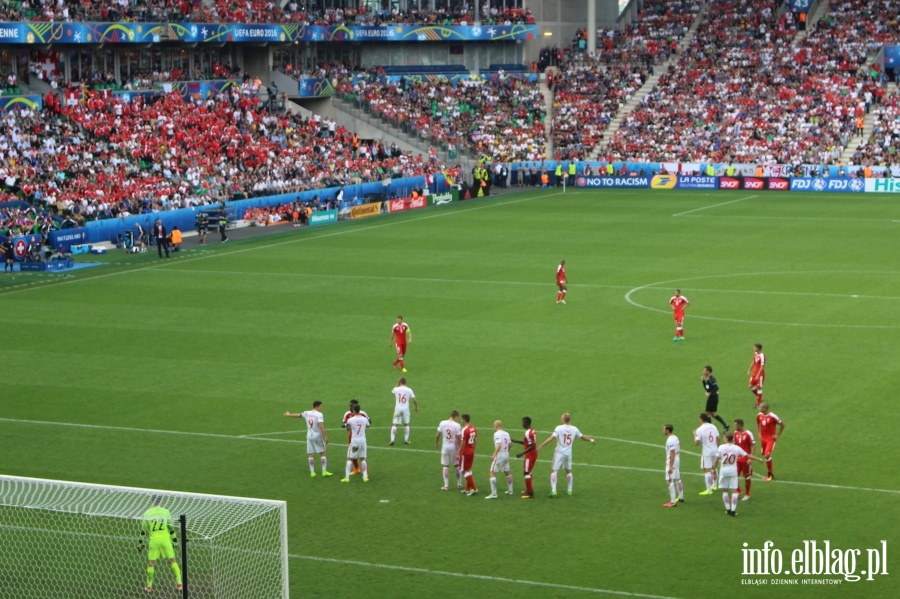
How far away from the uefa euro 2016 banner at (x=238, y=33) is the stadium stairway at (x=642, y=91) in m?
9.79

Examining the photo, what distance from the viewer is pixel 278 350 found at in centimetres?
3375

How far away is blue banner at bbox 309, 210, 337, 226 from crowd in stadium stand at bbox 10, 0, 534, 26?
51.8 ft

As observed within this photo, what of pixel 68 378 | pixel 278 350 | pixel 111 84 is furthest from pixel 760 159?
pixel 68 378

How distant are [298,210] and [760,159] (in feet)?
90.2

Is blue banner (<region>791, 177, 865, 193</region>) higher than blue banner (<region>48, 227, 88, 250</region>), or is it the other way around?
blue banner (<region>791, 177, 865, 193</region>)

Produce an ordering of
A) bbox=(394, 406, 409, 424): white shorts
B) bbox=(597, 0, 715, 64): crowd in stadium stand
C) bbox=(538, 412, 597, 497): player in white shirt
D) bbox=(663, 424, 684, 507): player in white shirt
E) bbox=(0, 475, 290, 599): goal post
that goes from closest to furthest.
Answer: bbox=(0, 475, 290, 599): goal post → bbox=(663, 424, 684, 507): player in white shirt → bbox=(538, 412, 597, 497): player in white shirt → bbox=(394, 406, 409, 424): white shorts → bbox=(597, 0, 715, 64): crowd in stadium stand

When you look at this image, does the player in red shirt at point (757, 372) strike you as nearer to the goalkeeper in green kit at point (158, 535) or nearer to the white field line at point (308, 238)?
the goalkeeper in green kit at point (158, 535)

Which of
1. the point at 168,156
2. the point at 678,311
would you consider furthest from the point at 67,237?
the point at 678,311

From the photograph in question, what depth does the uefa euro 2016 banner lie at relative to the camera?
2483 inches

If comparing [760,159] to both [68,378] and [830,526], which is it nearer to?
[68,378]

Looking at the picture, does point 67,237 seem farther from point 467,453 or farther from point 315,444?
point 467,453

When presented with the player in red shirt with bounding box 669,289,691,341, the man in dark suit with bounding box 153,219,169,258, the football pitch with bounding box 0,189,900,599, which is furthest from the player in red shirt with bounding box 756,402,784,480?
the man in dark suit with bounding box 153,219,169,258

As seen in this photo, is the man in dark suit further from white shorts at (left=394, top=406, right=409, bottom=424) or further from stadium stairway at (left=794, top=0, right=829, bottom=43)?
stadium stairway at (left=794, top=0, right=829, bottom=43)

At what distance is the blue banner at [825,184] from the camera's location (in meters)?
70.7
